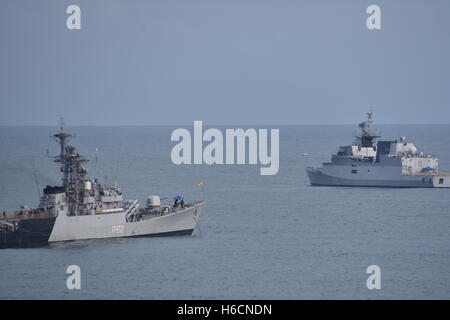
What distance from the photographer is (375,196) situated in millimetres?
91438

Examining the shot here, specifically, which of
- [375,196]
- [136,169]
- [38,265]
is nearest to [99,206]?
[38,265]

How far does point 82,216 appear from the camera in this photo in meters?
61.0

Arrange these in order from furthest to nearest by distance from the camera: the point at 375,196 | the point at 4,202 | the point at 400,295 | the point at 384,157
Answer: the point at 384,157 → the point at 375,196 → the point at 4,202 → the point at 400,295

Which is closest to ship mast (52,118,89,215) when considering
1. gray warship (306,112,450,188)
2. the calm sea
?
the calm sea

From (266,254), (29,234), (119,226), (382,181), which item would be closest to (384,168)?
(382,181)

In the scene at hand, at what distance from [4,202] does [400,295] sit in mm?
41320

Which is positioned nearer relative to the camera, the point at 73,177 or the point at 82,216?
the point at 82,216

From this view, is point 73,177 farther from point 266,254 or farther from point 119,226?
point 266,254

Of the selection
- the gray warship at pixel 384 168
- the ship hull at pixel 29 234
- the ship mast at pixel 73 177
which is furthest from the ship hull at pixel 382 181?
the ship hull at pixel 29 234

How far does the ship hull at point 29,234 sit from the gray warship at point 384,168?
44964 millimetres

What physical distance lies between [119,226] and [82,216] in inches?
106

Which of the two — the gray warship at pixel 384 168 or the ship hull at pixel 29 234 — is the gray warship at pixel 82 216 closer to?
the ship hull at pixel 29 234

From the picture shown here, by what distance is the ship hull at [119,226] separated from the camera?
2378 inches
